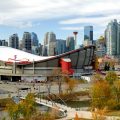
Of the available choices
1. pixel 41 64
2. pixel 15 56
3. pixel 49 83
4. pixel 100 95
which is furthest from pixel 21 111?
pixel 15 56

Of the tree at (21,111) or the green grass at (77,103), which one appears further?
the green grass at (77,103)

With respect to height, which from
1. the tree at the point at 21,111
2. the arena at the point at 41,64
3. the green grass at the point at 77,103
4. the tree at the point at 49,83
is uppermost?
the arena at the point at 41,64

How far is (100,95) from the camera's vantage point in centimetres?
5262

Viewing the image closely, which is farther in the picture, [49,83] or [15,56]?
[15,56]

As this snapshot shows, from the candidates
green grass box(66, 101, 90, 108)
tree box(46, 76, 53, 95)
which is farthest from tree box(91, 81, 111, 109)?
tree box(46, 76, 53, 95)

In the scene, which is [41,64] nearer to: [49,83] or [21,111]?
[49,83]

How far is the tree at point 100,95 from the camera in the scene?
49569mm

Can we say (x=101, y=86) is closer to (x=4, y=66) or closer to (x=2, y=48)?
(x=4, y=66)

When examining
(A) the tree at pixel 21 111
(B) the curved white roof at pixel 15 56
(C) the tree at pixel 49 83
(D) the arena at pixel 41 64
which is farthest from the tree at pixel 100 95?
(B) the curved white roof at pixel 15 56

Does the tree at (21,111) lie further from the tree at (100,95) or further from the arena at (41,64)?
the arena at (41,64)

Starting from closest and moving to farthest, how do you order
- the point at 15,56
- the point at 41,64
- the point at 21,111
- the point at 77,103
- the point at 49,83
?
the point at 21,111, the point at 77,103, the point at 49,83, the point at 41,64, the point at 15,56

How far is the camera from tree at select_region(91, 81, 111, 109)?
49.6 meters

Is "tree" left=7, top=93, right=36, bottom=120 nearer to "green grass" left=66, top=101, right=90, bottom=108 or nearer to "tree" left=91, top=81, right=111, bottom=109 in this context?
"tree" left=91, top=81, right=111, bottom=109

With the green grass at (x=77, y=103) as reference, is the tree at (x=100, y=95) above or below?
above
